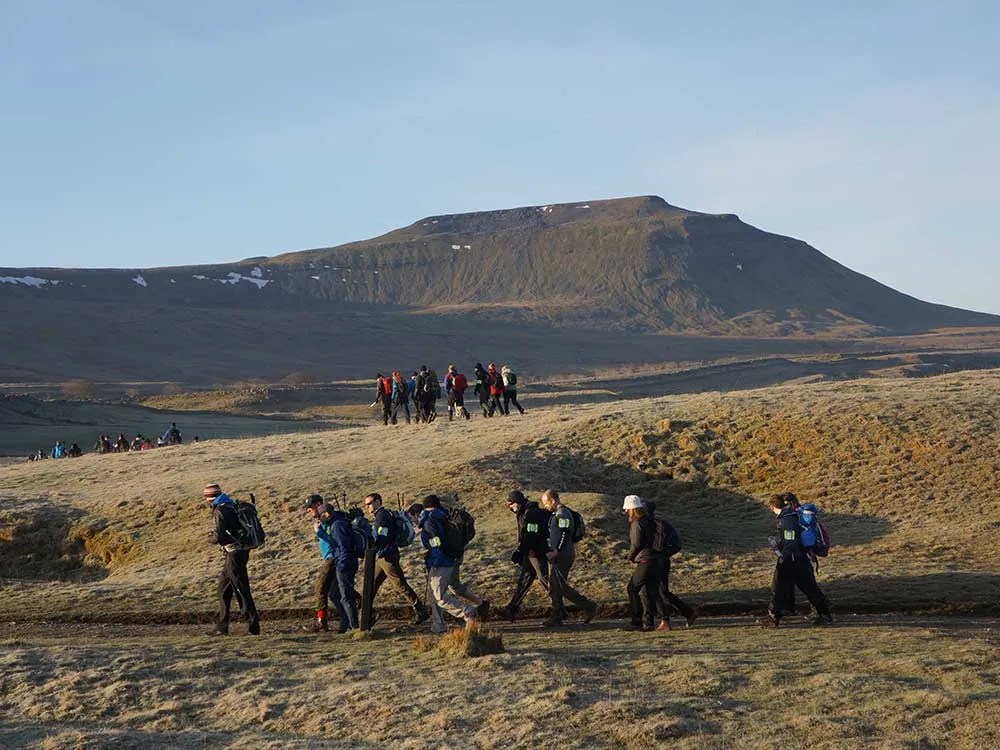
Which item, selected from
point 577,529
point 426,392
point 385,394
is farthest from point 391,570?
point 385,394

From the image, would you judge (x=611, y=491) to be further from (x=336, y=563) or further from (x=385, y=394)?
(x=385, y=394)

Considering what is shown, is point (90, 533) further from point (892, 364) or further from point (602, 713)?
point (892, 364)

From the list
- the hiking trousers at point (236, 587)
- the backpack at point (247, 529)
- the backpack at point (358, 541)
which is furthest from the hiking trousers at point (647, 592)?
the hiking trousers at point (236, 587)

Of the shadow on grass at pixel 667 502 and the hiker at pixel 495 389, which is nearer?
the shadow on grass at pixel 667 502

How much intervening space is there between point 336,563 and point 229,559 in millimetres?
1442

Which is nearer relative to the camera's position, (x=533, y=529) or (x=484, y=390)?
(x=533, y=529)

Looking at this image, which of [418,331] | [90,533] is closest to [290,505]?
[90,533]

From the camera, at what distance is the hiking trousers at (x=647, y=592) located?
15.5 meters

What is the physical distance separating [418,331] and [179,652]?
170m

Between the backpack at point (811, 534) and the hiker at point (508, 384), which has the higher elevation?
the hiker at point (508, 384)

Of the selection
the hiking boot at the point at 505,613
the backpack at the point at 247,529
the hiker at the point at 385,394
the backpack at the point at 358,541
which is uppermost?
the hiker at the point at 385,394

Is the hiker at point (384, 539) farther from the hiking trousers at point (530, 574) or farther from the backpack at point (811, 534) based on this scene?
the backpack at point (811, 534)

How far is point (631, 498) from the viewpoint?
15.6 meters

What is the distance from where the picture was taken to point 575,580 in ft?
63.6
